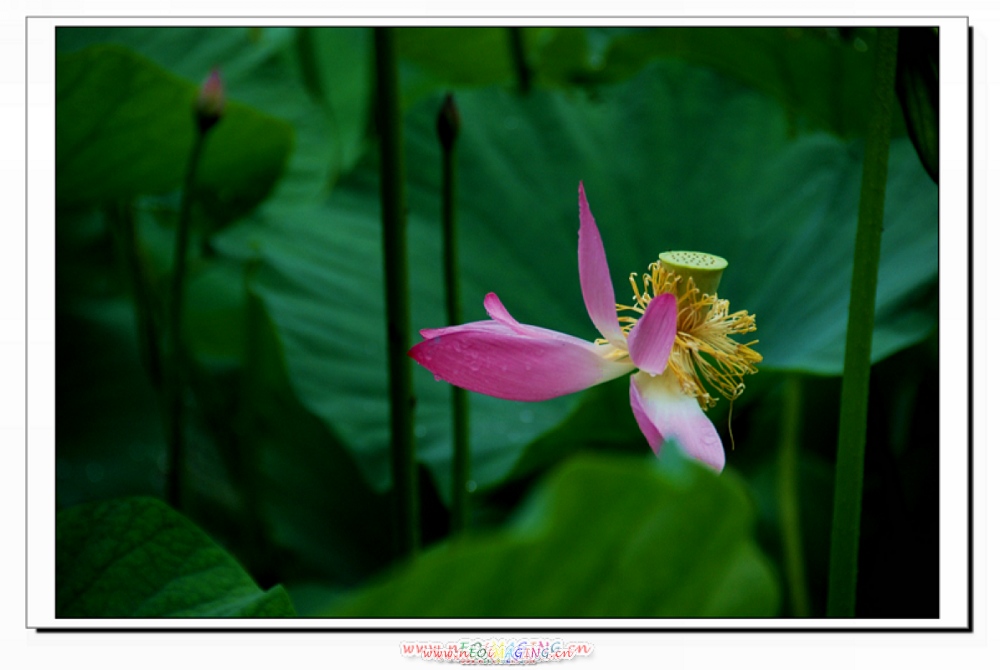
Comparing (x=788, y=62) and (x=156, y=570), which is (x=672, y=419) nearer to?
(x=156, y=570)

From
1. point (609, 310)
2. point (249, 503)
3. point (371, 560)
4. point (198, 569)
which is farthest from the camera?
point (371, 560)

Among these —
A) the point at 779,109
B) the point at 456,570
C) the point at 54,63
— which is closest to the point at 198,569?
the point at 456,570

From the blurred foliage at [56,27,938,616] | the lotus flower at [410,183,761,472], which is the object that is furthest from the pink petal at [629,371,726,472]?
the blurred foliage at [56,27,938,616]

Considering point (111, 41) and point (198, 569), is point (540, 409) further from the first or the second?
point (111, 41)

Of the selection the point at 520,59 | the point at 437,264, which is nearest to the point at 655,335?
the point at 437,264

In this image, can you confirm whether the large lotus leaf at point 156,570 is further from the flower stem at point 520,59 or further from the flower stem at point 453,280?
the flower stem at point 520,59

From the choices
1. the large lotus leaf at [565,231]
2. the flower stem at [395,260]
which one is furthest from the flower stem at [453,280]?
the large lotus leaf at [565,231]

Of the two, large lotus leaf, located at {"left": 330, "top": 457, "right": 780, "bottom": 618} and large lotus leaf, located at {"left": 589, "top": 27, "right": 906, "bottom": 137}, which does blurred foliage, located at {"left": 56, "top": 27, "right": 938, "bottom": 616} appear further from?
large lotus leaf, located at {"left": 330, "top": 457, "right": 780, "bottom": 618}
